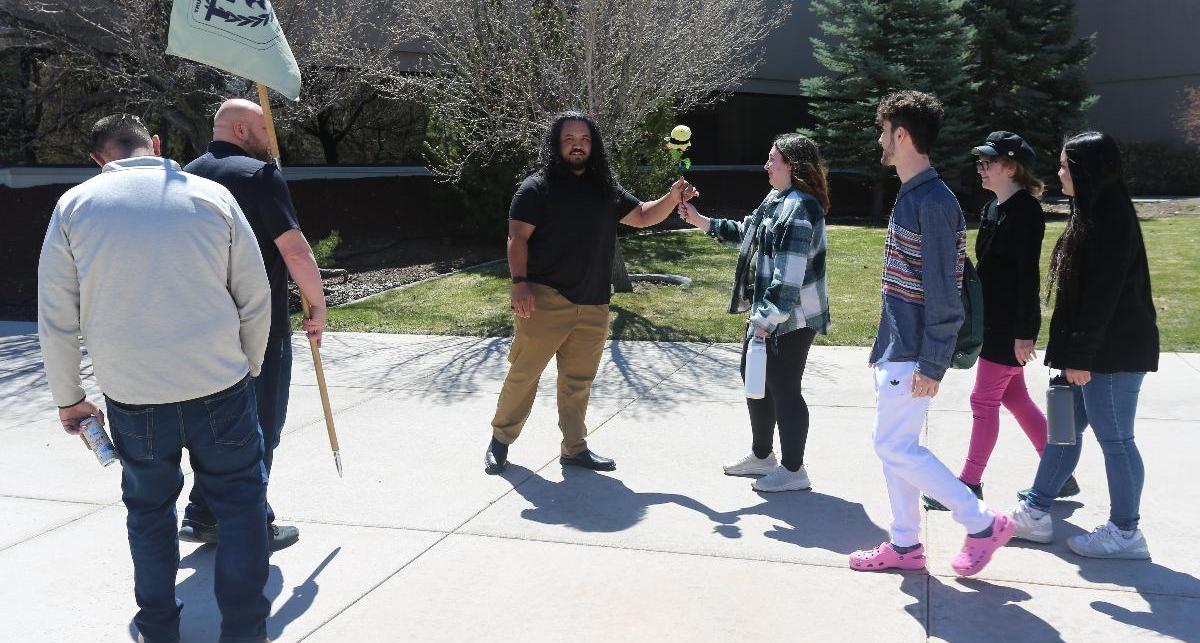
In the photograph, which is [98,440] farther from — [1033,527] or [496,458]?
[1033,527]

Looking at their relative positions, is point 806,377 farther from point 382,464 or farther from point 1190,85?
point 1190,85

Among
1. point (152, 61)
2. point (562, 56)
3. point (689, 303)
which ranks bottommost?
point (689, 303)

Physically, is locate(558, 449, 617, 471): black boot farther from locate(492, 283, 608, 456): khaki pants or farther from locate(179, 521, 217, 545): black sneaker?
locate(179, 521, 217, 545): black sneaker

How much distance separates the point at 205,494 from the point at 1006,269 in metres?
3.34

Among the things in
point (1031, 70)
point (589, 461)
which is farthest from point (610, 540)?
point (1031, 70)

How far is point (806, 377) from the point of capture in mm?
7410

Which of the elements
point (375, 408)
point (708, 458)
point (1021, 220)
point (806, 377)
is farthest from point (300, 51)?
point (1021, 220)

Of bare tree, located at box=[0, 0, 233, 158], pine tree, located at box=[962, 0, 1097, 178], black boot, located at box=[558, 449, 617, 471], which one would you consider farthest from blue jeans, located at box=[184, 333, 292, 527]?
pine tree, located at box=[962, 0, 1097, 178]

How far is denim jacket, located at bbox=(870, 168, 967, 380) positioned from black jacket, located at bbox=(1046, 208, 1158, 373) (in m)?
0.49

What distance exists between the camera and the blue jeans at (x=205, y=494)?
3.28 m

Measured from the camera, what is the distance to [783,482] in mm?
4988

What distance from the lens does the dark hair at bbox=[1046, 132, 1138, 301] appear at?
388 centimetres

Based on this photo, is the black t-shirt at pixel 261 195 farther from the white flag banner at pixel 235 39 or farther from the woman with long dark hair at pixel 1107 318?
the woman with long dark hair at pixel 1107 318

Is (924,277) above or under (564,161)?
under
